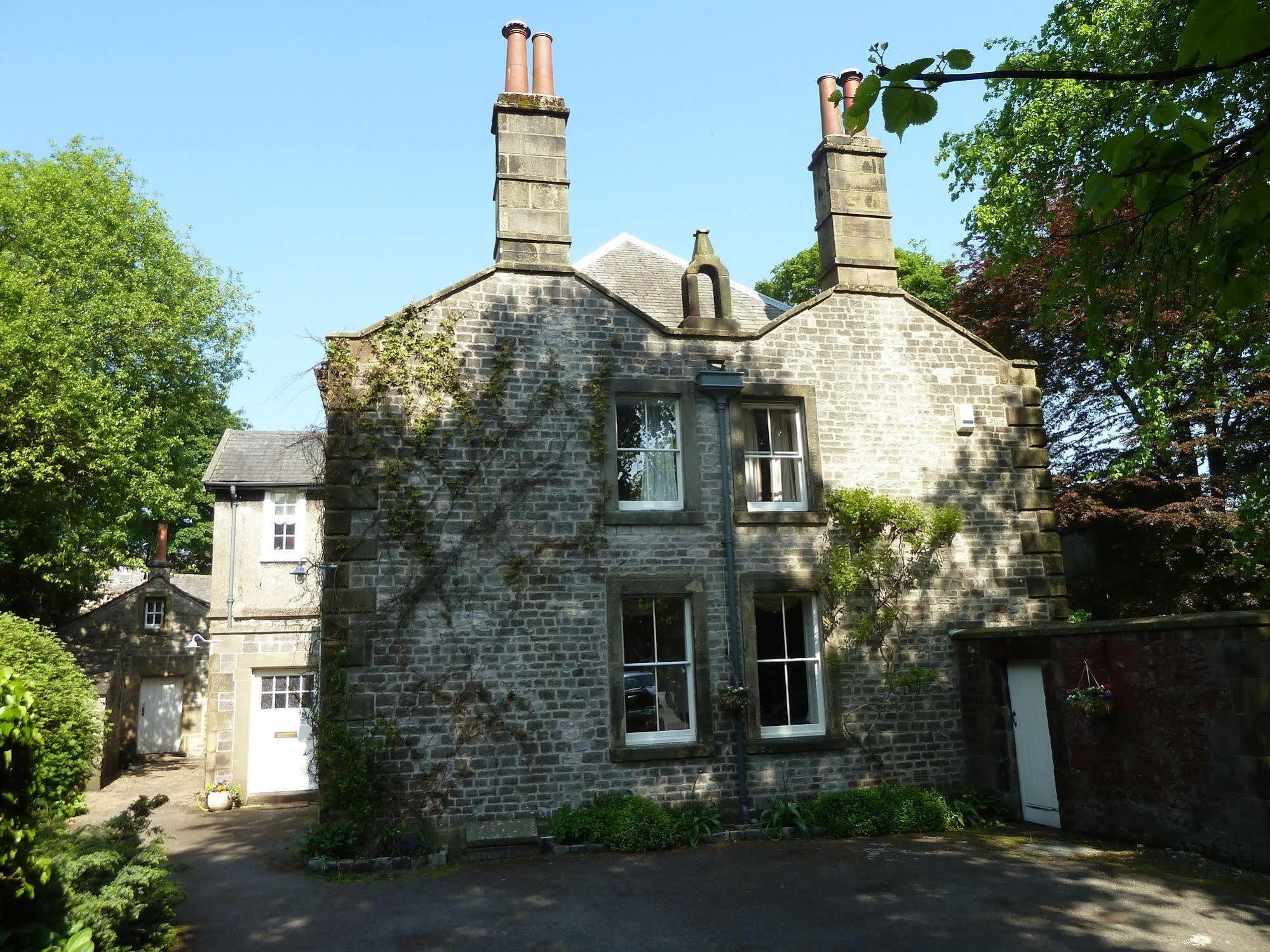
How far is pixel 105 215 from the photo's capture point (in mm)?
23672

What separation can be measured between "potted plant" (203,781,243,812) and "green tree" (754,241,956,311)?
57.1 feet

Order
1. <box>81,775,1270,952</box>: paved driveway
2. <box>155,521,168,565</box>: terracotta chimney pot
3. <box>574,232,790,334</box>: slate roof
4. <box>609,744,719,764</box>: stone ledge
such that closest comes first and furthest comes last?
<box>81,775,1270,952</box>: paved driveway < <box>609,744,719,764</box>: stone ledge < <box>574,232,790,334</box>: slate roof < <box>155,521,168,565</box>: terracotta chimney pot

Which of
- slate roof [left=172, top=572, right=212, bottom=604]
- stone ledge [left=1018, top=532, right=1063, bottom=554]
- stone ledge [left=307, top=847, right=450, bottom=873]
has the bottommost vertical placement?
stone ledge [left=307, top=847, right=450, bottom=873]

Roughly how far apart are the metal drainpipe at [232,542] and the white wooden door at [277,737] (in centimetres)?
125

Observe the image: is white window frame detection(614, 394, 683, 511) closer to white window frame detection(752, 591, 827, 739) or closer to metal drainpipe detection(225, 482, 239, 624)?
white window frame detection(752, 591, 827, 739)

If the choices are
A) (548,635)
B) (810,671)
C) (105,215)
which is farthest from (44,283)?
(810,671)

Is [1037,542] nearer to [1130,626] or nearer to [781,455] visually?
[1130,626]

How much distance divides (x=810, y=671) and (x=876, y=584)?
145 centimetres

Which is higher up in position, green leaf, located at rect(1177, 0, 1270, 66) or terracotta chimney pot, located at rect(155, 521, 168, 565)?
terracotta chimney pot, located at rect(155, 521, 168, 565)

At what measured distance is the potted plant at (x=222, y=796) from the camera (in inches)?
656

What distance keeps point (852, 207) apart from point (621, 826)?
9140 mm

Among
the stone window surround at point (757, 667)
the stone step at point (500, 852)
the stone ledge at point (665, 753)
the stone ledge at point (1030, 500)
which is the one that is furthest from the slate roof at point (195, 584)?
the stone ledge at point (1030, 500)

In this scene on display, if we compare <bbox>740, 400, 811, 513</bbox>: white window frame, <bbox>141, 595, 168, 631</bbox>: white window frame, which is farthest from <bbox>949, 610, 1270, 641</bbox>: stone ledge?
<bbox>141, 595, 168, 631</bbox>: white window frame

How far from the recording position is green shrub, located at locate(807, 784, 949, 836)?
11203 millimetres
